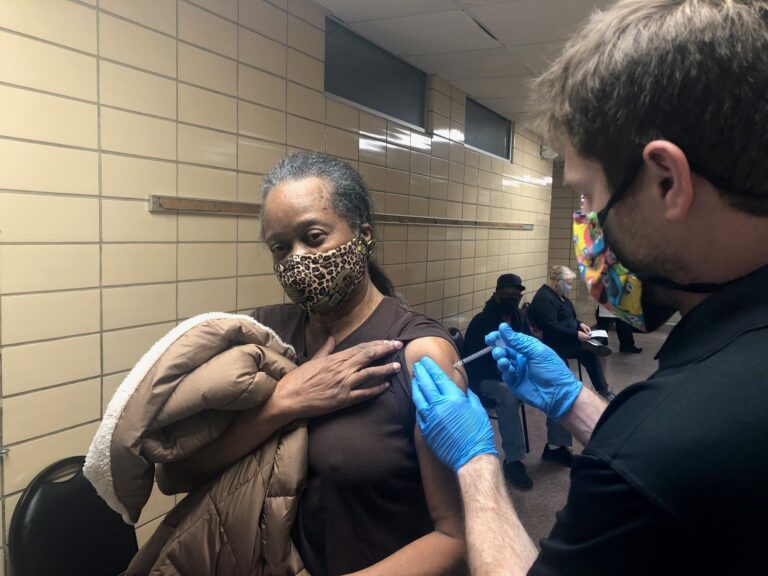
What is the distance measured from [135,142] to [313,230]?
44.8 inches

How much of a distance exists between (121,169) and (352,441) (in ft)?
4.80

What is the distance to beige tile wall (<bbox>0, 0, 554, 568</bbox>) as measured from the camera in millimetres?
1624

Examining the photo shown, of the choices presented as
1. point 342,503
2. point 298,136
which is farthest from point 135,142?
point 342,503

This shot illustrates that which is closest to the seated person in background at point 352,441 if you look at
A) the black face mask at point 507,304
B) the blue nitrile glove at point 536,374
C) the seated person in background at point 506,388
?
the blue nitrile glove at point 536,374

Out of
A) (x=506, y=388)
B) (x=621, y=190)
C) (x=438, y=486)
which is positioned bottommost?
(x=506, y=388)

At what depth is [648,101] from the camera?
0.61 metres

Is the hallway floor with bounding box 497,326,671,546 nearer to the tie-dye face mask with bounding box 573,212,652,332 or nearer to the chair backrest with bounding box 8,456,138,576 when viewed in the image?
the tie-dye face mask with bounding box 573,212,652,332

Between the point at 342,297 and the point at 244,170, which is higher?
the point at 244,170

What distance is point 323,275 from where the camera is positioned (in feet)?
3.88

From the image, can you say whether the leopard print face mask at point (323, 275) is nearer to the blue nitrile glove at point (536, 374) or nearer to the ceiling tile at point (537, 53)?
the blue nitrile glove at point (536, 374)

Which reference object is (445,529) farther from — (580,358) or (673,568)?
(580,358)

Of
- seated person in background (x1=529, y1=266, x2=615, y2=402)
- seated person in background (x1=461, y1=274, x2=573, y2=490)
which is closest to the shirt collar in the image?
seated person in background (x1=461, y1=274, x2=573, y2=490)

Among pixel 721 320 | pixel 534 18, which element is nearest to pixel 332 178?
pixel 721 320

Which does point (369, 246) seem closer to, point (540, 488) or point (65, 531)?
point (65, 531)
